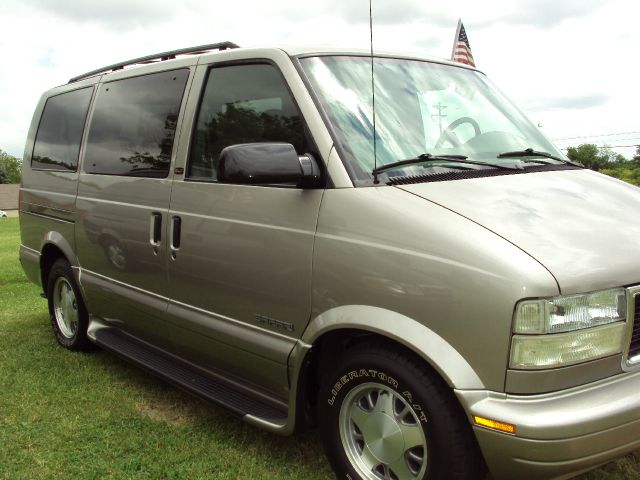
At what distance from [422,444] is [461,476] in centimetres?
19

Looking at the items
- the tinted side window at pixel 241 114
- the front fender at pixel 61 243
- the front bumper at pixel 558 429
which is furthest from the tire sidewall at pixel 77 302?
the front bumper at pixel 558 429

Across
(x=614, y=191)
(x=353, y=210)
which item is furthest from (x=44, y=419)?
(x=614, y=191)

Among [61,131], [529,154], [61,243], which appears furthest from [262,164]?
[61,131]

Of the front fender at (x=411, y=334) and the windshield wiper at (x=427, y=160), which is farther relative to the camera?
the windshield wiper at (x=427, y=160)

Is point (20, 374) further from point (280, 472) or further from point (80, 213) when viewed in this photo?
point (280, 472)

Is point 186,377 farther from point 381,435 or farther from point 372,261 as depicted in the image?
point 372,261

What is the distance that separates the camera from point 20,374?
4539 millimetres

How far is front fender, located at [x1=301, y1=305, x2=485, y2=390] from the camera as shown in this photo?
217cm

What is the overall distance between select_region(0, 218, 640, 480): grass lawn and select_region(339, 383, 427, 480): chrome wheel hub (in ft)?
1.52

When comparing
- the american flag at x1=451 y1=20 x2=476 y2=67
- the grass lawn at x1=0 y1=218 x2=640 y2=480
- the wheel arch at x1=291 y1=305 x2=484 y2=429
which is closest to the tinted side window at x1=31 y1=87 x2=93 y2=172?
the grass lawn at x1=0 y1=218 x2=640 y2=480

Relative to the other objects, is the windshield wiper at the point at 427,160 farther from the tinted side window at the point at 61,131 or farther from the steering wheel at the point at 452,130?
the tinted side window at the point at 61,131

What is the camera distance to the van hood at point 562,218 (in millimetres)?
2145

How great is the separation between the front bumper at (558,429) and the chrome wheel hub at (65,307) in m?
3.81

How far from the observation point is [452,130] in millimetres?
3154
